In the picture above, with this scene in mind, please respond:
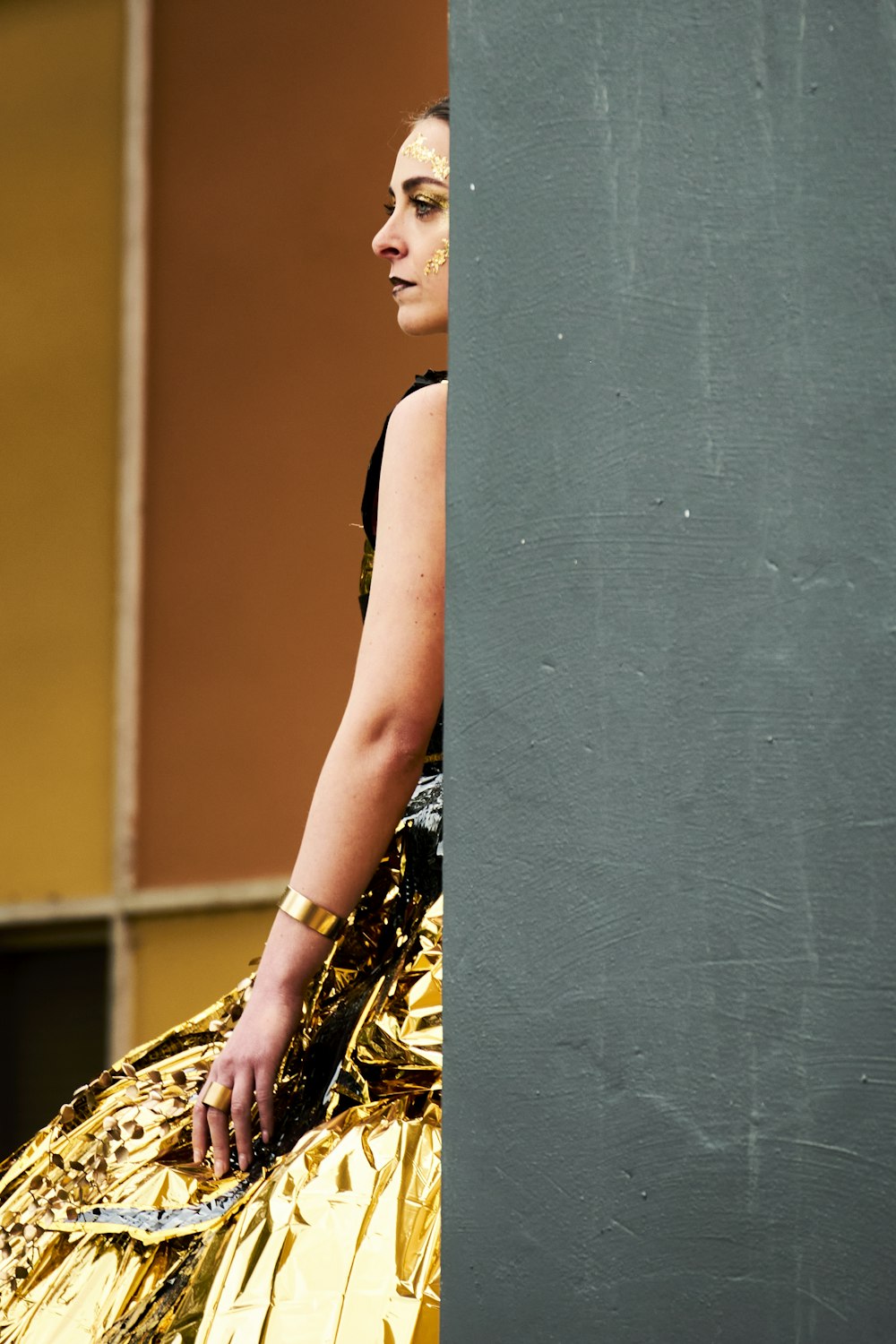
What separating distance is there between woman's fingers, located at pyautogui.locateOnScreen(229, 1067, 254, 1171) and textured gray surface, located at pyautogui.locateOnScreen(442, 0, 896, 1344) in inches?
15.2

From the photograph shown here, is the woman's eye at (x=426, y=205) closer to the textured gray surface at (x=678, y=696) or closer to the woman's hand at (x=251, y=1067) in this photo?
the textured gray surface at (x=678, y=696)

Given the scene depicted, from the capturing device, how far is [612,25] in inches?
48.5

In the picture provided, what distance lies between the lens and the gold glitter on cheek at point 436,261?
1.80 meters

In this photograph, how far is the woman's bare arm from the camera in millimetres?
1534

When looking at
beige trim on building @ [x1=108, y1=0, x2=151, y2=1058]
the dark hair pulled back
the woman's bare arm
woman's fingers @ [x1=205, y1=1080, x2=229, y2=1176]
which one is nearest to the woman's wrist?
the woman's bare arm

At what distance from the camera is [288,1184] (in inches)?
53.7

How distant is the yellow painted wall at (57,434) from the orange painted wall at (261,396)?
0.16 metres

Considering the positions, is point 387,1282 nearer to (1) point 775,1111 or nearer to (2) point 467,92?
(1) point 775,1111

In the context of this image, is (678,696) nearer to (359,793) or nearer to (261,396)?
(359,793)

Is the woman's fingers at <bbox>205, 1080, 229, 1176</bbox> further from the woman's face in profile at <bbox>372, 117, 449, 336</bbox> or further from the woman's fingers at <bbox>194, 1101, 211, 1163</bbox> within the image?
the woman's face in profile at <bbox>372, 117, 449, 336</bbox>

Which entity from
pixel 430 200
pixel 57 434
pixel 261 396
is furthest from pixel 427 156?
pixel 57 434

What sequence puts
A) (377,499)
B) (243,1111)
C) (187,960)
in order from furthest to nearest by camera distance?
(187,960)
(377,499)
(243,1111)

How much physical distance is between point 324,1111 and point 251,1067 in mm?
79

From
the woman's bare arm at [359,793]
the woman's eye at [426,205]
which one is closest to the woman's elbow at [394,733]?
the woman's bare arm at [359,793]
